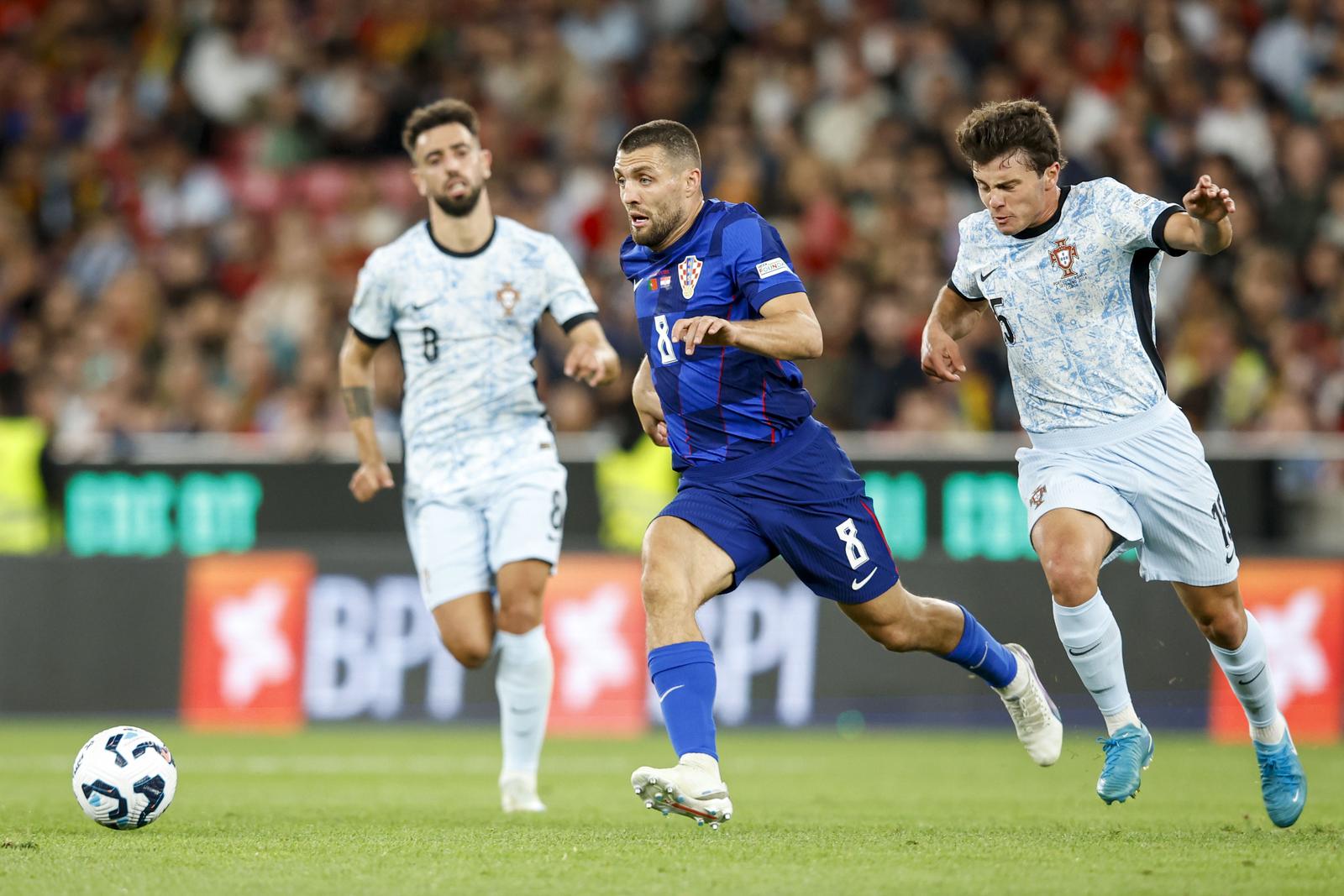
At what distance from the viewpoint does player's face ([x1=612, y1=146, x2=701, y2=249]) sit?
6598 millimetres

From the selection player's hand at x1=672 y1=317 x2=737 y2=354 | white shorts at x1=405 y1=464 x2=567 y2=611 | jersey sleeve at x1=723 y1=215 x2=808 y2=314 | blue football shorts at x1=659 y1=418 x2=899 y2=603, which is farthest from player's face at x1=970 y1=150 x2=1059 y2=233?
white shorts at x1=405 y1=464 x2=567 y2=611

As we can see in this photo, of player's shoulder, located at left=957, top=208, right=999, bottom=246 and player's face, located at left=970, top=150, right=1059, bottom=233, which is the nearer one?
player's face, located at left=970, top=150, right=1059, bottom=233

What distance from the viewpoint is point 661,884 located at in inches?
206

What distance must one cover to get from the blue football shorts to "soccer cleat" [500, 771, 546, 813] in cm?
170

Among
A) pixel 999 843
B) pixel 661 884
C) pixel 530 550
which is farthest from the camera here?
pixel 530 550

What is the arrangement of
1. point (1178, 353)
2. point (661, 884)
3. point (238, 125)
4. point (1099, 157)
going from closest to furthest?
point (661, 884) < point (1178, 353) < point (1099, 157) < point (238, 125)

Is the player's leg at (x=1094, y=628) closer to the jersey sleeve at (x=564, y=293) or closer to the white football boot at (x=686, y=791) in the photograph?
the white football boot at (x=686, y=791)

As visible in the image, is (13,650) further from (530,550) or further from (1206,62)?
(1206,62)

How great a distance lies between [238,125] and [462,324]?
11866 mm

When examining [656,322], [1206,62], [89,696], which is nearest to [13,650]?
[89,696]

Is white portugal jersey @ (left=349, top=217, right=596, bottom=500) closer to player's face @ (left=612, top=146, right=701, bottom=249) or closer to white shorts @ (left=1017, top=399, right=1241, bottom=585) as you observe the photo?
player's face @ (left=612, top=146, right=701, bottom=249)

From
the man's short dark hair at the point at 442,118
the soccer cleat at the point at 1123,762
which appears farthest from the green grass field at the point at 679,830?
the man's short dark hair at the point at 442,118

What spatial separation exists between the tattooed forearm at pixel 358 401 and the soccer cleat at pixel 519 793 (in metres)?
1.71

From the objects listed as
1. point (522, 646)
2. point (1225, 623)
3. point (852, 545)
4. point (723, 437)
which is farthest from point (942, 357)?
point (522, 646)
